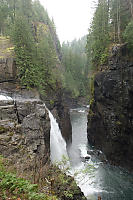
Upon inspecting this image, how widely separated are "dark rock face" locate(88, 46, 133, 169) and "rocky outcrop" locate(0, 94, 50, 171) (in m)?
9.35

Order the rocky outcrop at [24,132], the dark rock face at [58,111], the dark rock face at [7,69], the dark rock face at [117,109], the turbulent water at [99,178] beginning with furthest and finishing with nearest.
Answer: the dark rock face at [58,111] < the dark rock face at [7,69] < the dark rock face at [117,109] < the turbulent water at [99,178] < the rocky outcrop at [24,132]

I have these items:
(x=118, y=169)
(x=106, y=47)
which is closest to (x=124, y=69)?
(x=106, y=47)

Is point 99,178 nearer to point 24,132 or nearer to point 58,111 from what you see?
point 24,132

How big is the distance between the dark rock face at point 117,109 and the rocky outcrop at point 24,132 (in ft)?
30.7

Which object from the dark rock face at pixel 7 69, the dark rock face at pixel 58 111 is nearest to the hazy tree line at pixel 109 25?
the dark rock face at pixel 58 111

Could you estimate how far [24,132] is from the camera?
37.6ft

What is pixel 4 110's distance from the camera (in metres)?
12.0

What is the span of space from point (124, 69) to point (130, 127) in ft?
22.3

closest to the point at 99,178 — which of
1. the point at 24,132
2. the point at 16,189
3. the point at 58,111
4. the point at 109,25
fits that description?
the point at 24,132

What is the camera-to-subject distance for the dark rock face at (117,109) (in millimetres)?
16891

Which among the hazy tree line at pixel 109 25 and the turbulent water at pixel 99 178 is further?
the hazy tree line at pixel 109 25

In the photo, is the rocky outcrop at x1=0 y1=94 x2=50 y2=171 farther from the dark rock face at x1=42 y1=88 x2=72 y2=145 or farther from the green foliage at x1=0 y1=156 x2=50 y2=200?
the dark rock face at x1=42 y1=88 x2=72 y2=145

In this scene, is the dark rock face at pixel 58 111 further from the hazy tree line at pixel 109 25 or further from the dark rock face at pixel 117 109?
the hazy tree line at pixel 109 25

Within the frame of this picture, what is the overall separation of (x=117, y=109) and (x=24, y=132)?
11958 millimetres
